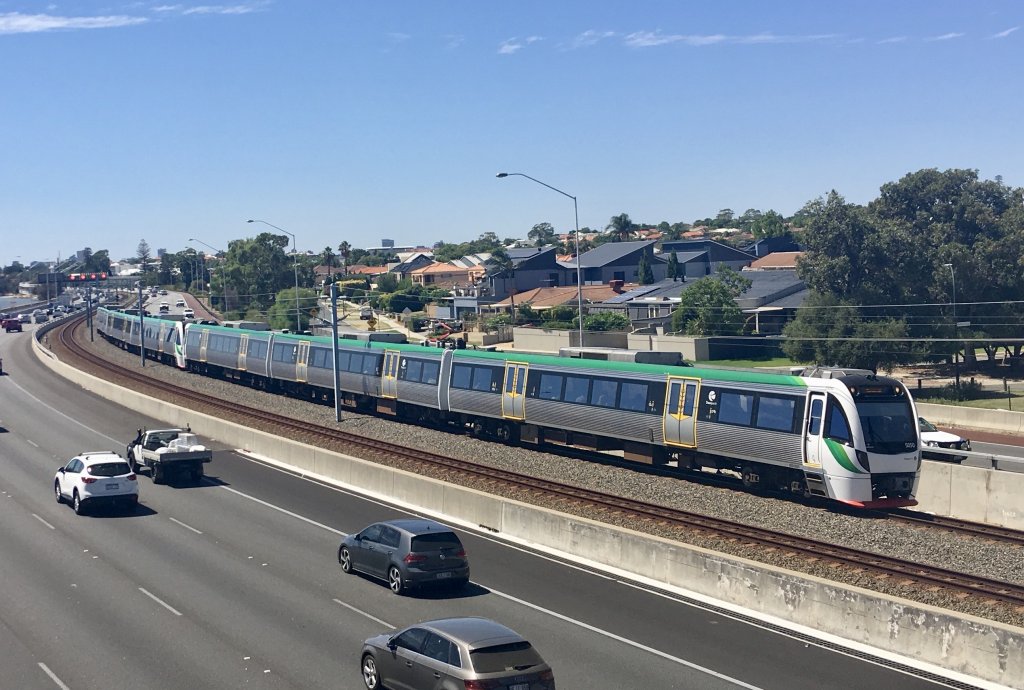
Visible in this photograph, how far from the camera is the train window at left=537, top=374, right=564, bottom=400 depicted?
3266 centimetres

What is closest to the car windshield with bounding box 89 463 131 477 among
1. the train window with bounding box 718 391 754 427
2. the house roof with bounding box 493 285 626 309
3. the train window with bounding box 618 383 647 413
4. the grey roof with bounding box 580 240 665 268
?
the train window with bounding box 618 383 647 413

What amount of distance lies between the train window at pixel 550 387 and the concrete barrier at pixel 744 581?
696cm

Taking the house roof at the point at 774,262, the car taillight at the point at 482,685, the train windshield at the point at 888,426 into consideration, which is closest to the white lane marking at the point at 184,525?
the car taillight at the point at 482,685

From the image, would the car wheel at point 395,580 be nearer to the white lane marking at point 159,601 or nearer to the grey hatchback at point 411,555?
the grey hatchback at point 411,555

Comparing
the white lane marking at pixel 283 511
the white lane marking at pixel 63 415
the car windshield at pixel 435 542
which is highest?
the car windshield at pixel 435 542

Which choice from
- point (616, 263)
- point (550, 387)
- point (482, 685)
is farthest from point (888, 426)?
point (616, 263)

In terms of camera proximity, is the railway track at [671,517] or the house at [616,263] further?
the house at [616,263]

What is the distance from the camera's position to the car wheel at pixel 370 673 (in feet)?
43.8

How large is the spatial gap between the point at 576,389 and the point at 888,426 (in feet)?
35.7

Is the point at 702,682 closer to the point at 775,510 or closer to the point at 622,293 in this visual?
the point at 775,510

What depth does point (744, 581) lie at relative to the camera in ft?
56.1

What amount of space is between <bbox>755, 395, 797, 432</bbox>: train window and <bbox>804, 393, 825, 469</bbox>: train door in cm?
52

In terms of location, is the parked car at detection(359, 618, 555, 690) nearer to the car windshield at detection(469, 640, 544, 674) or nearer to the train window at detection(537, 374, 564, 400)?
the car windshield at detection(469, 640, 544, 674)

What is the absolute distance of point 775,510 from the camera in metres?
24.3
